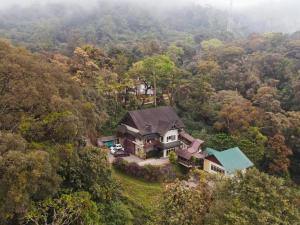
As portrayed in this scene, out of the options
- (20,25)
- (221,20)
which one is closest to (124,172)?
(20,25)

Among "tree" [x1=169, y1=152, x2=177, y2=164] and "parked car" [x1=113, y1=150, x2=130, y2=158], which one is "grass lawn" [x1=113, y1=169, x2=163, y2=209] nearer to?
"parked car" [x1=113, y1=150, x2=130, y2=158]

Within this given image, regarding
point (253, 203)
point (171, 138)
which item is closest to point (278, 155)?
point (171, 138)

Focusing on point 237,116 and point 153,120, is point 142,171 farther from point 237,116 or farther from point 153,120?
point 237,116

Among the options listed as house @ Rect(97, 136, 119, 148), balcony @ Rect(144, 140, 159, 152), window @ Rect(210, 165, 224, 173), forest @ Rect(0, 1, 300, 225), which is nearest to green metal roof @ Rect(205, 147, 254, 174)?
window @ Rect(210, 165, 224, 173)

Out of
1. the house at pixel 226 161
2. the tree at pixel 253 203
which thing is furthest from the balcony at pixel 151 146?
the tree at pixel 253 203

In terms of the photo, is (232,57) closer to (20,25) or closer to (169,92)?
(169,92)

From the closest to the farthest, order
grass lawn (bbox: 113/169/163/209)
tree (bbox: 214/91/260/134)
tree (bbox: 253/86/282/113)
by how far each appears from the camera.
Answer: grass lawn (bbox: 113/169/163/209)
tree (bbox: 214/91/260/134)
tree (bbox: 253/86/282/113)

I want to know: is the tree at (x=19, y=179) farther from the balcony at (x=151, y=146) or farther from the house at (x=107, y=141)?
the balcony at (x=151, y=146)
